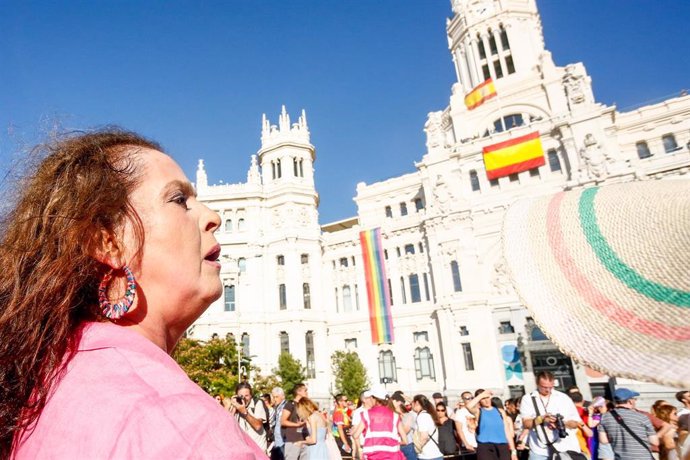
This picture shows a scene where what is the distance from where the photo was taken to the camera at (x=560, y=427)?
5.75 meters

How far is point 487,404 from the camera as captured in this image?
7.39 metres

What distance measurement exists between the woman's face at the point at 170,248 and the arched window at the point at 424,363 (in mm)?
30911

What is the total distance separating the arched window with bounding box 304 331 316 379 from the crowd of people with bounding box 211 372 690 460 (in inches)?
946

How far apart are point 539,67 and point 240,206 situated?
2633 centimetres

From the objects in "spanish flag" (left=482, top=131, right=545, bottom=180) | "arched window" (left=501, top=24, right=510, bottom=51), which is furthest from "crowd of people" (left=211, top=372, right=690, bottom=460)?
"arched window" (left=501, top=24, right=510, bottom=51)

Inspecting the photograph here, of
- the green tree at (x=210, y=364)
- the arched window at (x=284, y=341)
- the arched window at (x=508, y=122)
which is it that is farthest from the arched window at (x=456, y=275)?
the green tree at (x=210, y=364)

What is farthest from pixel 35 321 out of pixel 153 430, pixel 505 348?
pixel 505 348

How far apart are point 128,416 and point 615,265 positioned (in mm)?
1237

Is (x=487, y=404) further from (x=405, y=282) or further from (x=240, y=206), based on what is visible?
(x=240, y=206)

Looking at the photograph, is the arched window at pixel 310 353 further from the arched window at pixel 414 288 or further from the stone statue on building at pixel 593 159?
the stone statue on building at pixel 593 159

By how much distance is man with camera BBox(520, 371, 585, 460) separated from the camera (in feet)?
19.3

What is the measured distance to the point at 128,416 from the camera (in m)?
0.66

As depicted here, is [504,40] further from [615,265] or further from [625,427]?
[615,265]

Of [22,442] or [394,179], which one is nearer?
[22,442]
